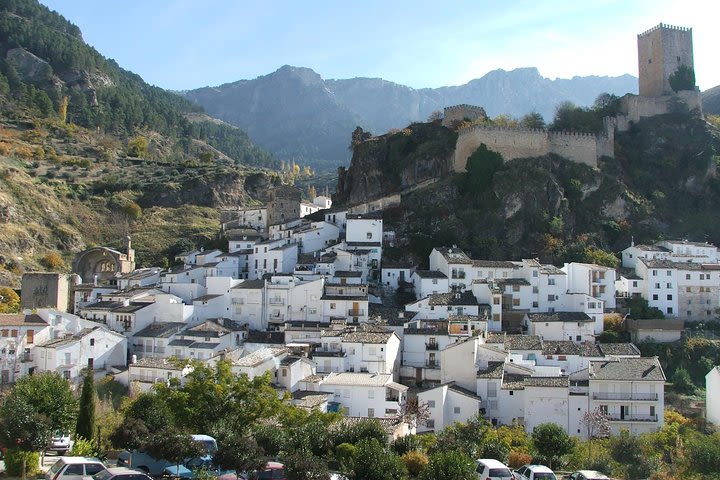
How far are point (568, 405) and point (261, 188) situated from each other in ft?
212

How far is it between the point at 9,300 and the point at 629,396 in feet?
134

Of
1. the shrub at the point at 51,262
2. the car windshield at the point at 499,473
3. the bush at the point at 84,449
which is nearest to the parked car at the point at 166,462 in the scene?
the bush at the point at 84,449

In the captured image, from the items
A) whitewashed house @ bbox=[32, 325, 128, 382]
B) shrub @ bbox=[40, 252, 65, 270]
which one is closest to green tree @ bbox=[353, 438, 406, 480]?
whitewashed house @ bbox=[32, 325, 128, 382]

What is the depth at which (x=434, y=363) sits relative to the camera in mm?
44219

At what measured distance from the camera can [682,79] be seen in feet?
253

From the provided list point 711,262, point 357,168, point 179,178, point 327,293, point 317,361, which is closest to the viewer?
point 317,361

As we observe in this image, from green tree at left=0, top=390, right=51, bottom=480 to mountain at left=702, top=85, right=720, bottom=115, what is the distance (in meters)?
95.3

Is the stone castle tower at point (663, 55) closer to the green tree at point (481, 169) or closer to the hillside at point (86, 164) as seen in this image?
the green tree at point (481, 169)

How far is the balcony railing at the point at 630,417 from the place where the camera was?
37.1m

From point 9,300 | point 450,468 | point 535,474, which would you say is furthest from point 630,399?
point 9,300

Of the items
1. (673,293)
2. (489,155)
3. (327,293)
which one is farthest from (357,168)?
(673,293)

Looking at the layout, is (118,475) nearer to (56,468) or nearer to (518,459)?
(56,468)

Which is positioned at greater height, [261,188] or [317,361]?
[261,188]

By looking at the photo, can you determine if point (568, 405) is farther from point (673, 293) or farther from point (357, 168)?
point (357, 168)
